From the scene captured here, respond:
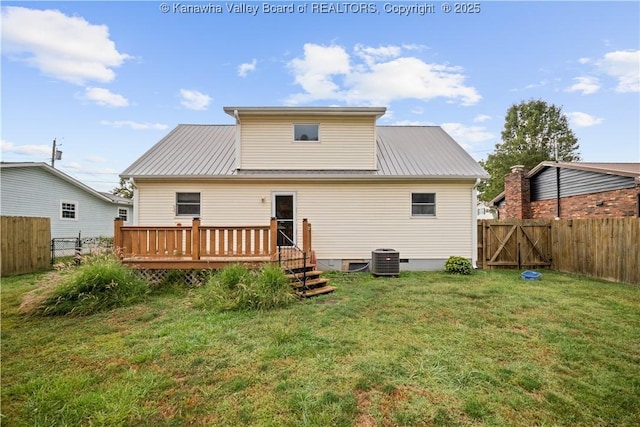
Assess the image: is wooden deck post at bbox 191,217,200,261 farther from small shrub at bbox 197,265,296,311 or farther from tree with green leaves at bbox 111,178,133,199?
tree with green leaves at bbox 111,178,133,199

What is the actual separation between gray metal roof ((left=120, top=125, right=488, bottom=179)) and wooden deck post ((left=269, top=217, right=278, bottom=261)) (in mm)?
2772

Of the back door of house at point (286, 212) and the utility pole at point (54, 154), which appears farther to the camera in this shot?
the utility pole at point (54, 154)

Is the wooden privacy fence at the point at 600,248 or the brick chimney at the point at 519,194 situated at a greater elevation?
the brick chimney at the point at 519,194

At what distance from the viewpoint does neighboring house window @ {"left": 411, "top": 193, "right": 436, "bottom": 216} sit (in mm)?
9641

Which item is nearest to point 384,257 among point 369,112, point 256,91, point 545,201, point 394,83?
point 369,112

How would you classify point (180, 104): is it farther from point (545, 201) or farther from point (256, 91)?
point (545, 201)

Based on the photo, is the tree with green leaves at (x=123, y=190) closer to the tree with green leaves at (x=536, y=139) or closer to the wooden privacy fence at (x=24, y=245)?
the wooden privacy fence at (x=24, y=245)

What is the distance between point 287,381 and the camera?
291 cm

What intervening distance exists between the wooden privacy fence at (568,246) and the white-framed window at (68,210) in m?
20.2

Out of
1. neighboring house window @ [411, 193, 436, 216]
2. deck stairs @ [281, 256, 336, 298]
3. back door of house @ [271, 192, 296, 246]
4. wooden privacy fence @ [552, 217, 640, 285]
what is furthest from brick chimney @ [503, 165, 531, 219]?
deck stairs @ [281, 256, 336, 298]

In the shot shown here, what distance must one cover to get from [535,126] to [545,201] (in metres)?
17.4

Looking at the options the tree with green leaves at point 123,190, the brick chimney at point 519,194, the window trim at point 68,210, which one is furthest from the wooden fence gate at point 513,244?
the tree with green leaves at point 123,190

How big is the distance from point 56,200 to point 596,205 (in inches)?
988

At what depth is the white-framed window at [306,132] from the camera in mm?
9906
